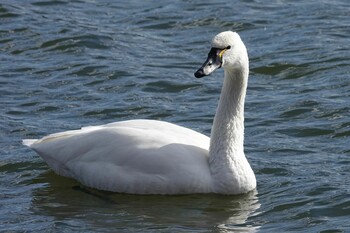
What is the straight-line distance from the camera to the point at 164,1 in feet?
61.1

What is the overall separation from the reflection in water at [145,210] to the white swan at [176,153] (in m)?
0.10

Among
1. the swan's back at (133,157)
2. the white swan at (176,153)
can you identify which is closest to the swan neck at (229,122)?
the white swan at (176,153)

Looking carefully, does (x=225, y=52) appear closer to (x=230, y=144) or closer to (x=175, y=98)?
(x=230, y=144)

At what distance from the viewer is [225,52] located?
11.0 metres

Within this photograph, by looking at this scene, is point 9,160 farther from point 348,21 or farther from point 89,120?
point 348,21

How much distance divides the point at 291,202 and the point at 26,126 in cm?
375

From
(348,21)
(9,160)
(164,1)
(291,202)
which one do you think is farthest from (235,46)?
(164,1)

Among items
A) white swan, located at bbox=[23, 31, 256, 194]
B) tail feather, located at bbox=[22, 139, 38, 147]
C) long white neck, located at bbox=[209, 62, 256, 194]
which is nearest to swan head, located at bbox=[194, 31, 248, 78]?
white swan, located at bbox=[23, 31, 256, 194]

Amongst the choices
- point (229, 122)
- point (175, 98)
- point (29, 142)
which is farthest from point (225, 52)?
point (175, 98)

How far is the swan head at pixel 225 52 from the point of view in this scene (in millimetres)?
10977

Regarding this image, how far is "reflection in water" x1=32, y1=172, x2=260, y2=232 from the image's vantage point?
10641mm

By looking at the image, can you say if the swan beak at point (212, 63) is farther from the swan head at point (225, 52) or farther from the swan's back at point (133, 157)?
the swan's back at point (133, 157)

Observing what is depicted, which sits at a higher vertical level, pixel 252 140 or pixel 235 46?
pixel 235 46

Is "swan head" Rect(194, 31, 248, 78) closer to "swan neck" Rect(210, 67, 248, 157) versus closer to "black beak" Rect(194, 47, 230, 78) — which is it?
"black beak" Rect(194, 47, 230, 78)
